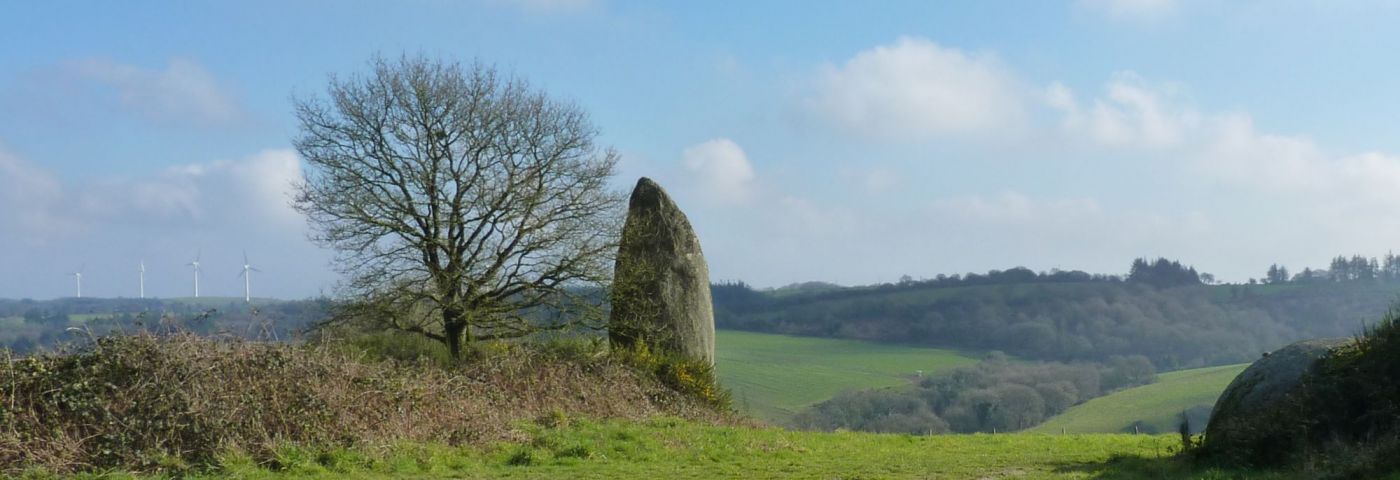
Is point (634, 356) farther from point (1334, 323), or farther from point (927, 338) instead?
point (1334, 323)

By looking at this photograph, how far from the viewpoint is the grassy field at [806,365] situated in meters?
68.4

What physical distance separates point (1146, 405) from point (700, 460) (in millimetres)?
49921

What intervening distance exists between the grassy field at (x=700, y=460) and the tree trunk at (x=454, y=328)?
8887 millimetres

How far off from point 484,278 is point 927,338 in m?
75.0

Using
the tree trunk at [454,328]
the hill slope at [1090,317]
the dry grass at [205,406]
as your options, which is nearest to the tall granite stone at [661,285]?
the tree trunk at [454,328]

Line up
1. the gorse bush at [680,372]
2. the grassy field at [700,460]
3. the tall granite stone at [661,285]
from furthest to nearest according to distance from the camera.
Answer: the tall granite stone at [661,285] → the gorse bush at [680,372] → the grassy field at [700,460]

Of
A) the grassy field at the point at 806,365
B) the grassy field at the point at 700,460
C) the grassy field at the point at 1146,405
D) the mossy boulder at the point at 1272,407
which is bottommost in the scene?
the grassy field at the point at 1146,405

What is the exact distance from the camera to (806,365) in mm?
83500

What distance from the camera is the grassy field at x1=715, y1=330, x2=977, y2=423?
68363 millimetres

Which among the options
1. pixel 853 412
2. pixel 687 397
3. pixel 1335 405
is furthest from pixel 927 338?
pixel 1335 405

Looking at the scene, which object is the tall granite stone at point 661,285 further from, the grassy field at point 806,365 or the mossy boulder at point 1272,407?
the grassy field at point 806,365

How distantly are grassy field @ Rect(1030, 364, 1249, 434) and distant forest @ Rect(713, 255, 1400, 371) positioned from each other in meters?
17.7

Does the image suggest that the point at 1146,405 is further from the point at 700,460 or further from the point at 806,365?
the point at 700,460

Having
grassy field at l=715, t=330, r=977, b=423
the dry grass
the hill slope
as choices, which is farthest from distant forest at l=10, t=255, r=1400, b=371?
the dry grass
